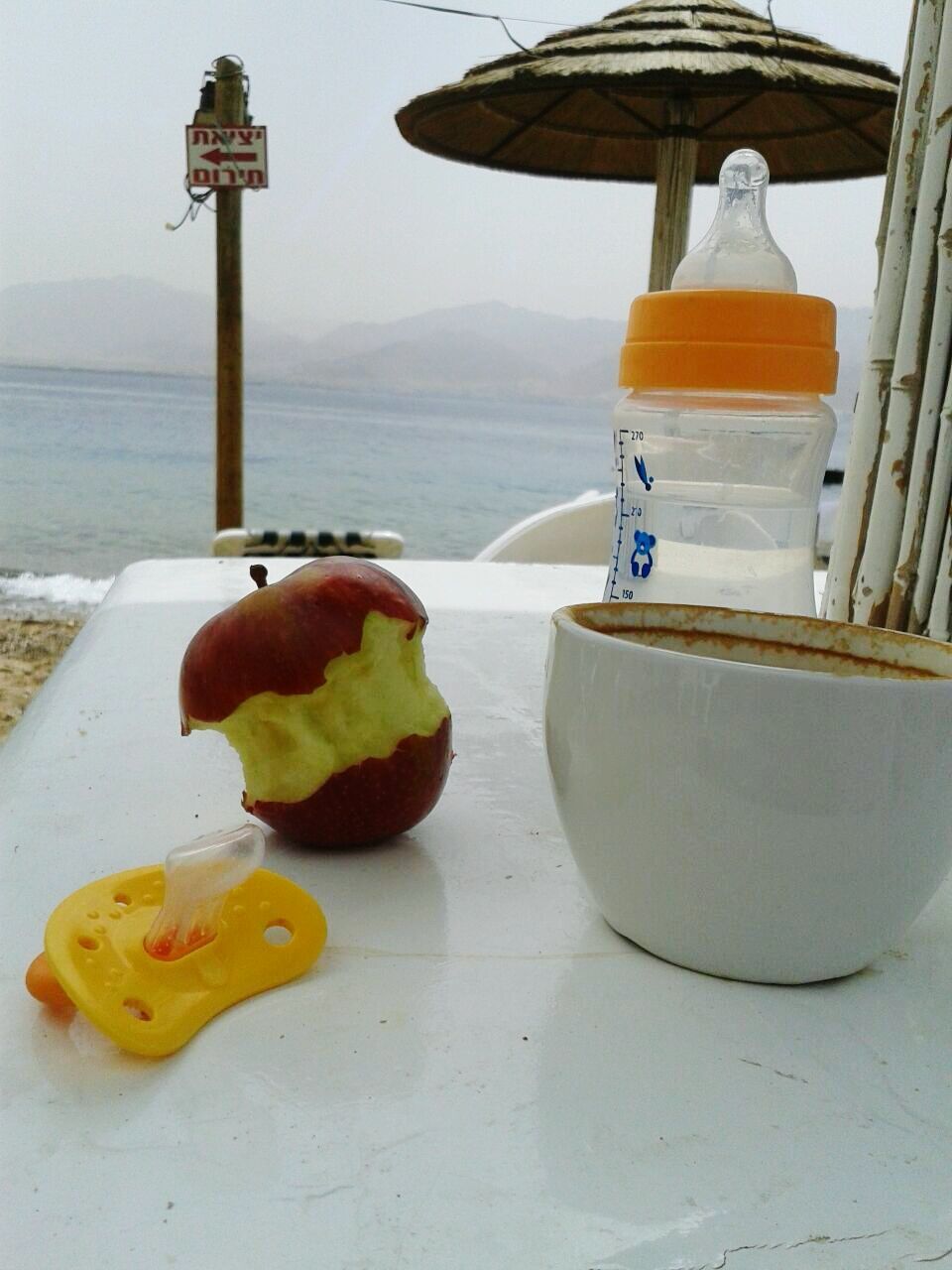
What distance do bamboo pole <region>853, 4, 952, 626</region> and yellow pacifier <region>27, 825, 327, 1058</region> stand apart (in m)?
0.49

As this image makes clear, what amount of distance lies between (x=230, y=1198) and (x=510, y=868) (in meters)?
0.18

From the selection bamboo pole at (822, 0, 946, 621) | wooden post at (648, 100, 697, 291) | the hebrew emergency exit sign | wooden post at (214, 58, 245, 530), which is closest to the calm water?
wooden post at (214, 58, 245, 530)

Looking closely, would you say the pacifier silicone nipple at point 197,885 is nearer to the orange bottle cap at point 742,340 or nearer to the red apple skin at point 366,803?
the red apple skin at point 366,803

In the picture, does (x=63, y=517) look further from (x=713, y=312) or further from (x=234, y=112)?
(x=713, y=312)

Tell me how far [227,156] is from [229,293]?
0.34m

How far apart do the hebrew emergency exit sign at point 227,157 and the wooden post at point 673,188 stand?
1023 mm

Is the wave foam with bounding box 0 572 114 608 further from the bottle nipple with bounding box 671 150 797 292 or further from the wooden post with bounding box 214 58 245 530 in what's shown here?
the bottle nipple with bounding box 671 150 797 292

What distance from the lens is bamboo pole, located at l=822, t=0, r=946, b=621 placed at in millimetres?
658

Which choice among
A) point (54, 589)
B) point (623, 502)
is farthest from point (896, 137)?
point (54, 589)

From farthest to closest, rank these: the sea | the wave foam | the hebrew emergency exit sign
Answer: the sea, the wave foam, the hebrew emergency exit sign

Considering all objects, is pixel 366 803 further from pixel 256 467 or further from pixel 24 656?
pixel 256 467

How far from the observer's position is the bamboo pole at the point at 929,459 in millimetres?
630

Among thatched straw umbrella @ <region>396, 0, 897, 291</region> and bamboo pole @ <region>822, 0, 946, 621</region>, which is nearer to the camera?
bamboo pole @ <region>822, 0, 946, 621</region>

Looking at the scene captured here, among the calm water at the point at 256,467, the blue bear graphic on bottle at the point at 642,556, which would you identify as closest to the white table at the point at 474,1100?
→ the blue bear graphic on bottle at the point at 642,556
